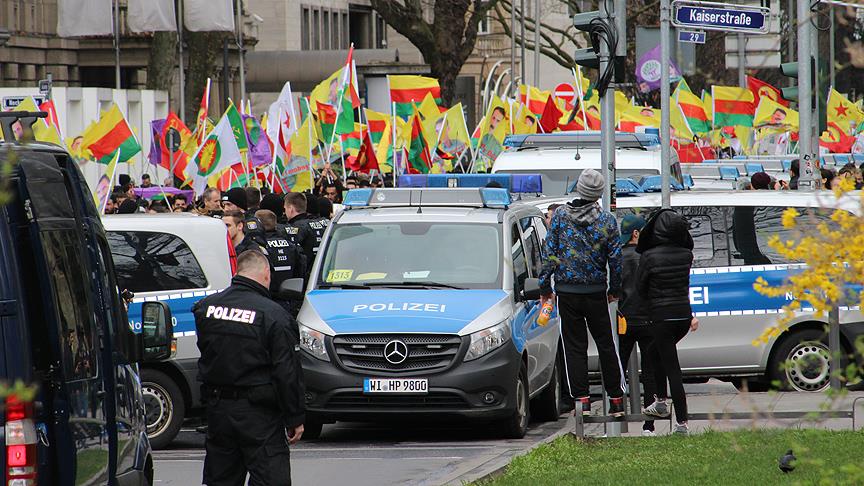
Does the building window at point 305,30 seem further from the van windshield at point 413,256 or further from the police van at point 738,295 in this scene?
the van windshield at point 413,256

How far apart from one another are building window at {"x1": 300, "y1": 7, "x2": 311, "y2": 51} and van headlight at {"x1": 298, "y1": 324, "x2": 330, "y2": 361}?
69.4 metres

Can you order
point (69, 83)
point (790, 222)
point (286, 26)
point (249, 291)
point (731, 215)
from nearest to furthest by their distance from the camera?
1. point (790, 222)
2. point (249, 291)
3. point (731, 215)
4. point (69, 83)
5. point (286, 26)

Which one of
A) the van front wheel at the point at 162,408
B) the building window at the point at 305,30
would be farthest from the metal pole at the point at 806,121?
the building window at the point at 305,30

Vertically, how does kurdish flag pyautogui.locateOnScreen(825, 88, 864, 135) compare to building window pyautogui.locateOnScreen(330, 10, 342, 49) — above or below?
below

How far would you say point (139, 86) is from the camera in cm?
6662

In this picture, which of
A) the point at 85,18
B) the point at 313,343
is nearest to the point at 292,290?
the point at 313,343

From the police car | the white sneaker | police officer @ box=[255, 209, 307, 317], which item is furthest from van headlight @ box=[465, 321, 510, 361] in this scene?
police officer @ box=[255, 209, 307, 317]

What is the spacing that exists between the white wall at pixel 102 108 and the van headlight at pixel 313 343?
82.2 ft

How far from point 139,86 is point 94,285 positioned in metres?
61.2

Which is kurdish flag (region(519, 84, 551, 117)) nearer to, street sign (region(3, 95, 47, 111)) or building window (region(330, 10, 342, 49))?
street sign (region(3, 95, 47, 111))

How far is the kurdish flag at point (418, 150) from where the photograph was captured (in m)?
27.4

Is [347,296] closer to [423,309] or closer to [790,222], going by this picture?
[423,309]

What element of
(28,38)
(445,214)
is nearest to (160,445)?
(445,214)

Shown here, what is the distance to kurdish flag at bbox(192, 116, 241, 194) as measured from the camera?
80.5ft
